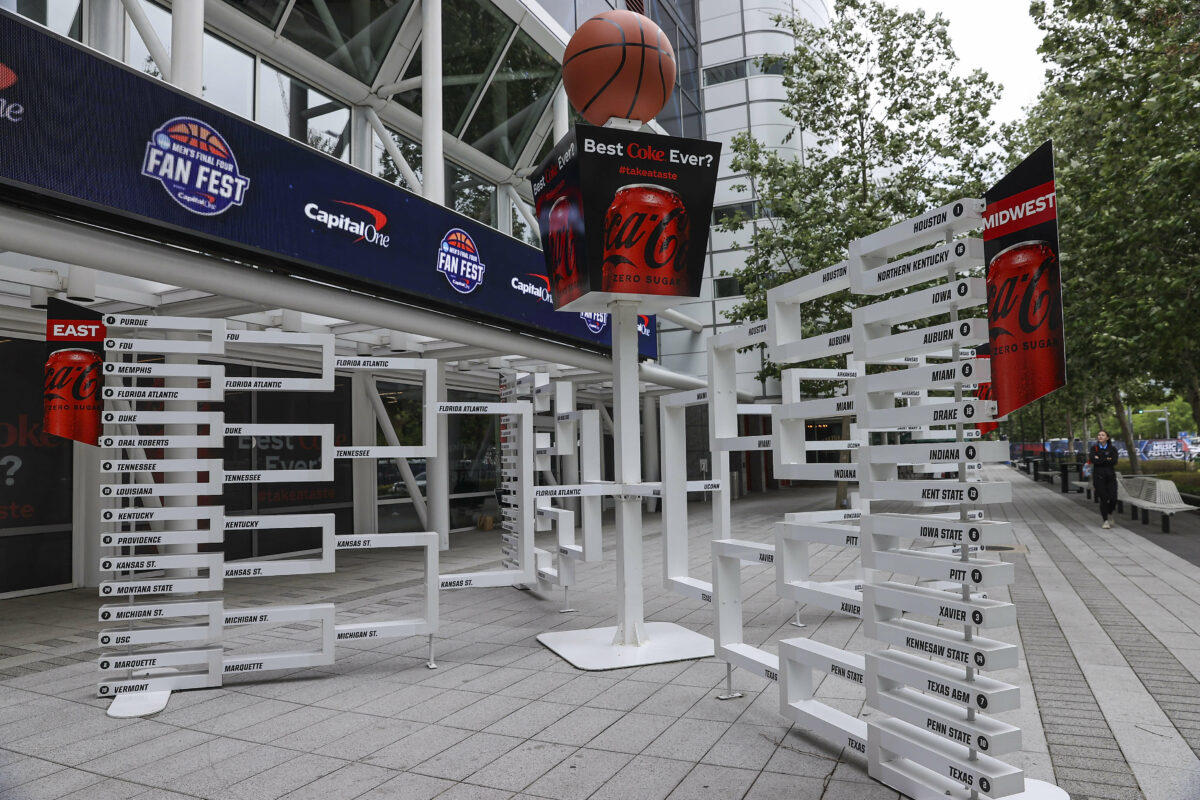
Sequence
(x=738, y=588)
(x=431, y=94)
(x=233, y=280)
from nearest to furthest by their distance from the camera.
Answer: (x=738, y=588)
(x=233, y=280)
(x=431, y=94)

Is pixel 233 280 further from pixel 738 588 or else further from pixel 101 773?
pixel 738 588

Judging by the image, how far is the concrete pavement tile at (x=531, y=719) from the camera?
4520mm

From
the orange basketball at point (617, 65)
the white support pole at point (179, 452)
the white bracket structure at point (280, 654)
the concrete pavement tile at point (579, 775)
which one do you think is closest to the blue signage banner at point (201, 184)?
the white support pole at point (179, 452)

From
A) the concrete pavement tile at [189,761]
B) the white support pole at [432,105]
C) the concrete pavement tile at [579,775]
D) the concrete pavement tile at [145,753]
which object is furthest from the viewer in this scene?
the white support pole at [432,105]

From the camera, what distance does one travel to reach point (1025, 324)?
3.00 meters

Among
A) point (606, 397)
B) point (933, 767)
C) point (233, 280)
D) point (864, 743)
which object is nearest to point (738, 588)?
point (864, 743)

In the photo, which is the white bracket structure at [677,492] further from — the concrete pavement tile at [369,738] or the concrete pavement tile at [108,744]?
the concrete pavement tile at [108,744]

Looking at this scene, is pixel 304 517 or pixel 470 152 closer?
pixel 304 517

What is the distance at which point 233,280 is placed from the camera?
745 cm

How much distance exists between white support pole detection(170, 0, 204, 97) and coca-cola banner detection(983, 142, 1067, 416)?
723 centimetres

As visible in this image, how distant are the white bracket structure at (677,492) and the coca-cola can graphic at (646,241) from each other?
91cm

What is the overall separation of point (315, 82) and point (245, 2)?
70.3 inches

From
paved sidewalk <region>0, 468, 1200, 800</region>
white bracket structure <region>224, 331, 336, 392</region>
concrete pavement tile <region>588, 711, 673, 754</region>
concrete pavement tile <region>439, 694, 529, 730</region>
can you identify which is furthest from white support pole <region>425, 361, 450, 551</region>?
concrete pavement tile <region>588, 711, 673, 754</region>

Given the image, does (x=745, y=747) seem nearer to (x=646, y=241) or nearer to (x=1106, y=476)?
(x=646, y=241)
